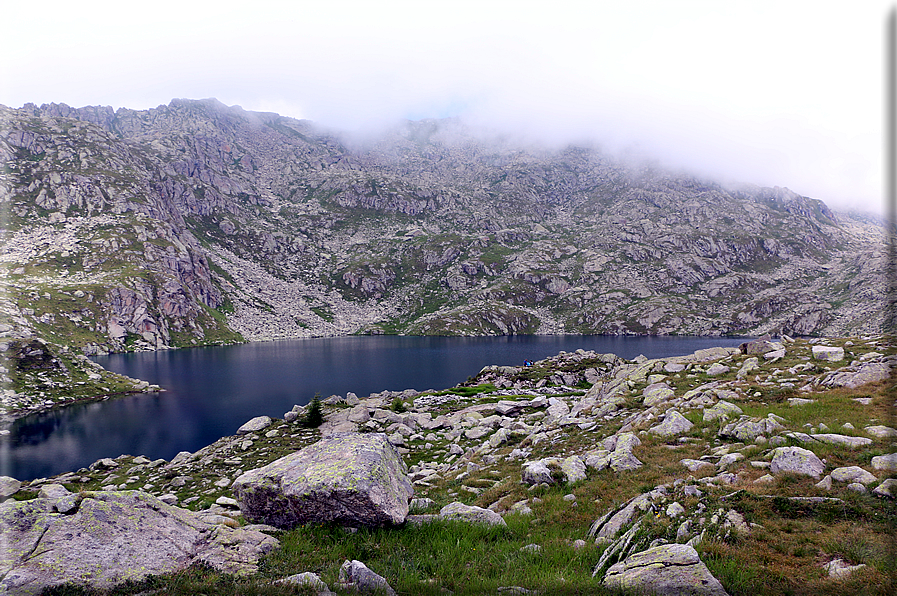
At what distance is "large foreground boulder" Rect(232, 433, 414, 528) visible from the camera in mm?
10008

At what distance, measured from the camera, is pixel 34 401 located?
70.3 m

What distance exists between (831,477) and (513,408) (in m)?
32.7

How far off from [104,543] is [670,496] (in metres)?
13.6

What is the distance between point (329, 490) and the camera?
10.0 metres


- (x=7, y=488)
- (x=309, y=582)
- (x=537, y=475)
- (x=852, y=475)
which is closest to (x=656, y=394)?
(x=537, y=475)

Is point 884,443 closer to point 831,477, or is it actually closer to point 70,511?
point 831,477

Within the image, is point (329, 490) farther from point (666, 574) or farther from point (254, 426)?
point (254, 426)

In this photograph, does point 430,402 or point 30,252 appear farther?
point 30,252

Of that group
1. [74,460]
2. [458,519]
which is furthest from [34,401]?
[458,519]

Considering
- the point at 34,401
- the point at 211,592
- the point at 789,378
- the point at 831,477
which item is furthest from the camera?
the point at 34,401

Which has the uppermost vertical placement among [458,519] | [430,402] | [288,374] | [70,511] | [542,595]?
[70,511]

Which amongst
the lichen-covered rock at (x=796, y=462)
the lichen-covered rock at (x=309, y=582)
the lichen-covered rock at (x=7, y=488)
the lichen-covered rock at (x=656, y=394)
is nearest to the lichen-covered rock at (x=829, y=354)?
the lichen-covered rock at (x=656, y=394)

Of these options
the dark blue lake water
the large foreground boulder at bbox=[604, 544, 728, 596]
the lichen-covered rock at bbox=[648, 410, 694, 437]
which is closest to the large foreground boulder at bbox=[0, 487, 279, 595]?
the large foreground boulder at bbox=[604, 544, 728, 596]

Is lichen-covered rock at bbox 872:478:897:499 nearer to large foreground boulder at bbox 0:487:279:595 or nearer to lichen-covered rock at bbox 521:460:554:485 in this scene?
lichen-covered rock at bbox 521:460:554:485
